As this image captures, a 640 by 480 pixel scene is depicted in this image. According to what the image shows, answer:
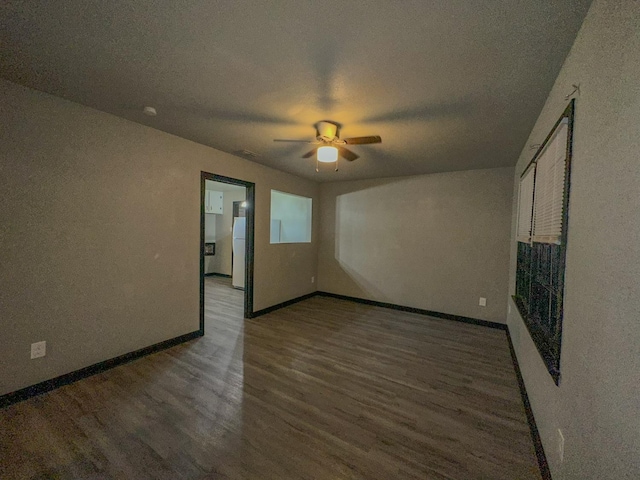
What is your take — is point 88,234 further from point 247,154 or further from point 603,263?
point 603,263

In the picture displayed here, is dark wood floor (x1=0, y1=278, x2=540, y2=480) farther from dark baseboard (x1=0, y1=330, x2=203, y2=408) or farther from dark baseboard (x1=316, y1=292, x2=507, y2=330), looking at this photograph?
dark baseboard (x1=316, y1=292, x2=507, y2=330)

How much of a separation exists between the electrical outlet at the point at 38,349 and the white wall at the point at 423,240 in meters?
4.03

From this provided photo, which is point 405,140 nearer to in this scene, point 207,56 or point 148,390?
point 207,56

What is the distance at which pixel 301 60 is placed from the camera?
4.95 feet

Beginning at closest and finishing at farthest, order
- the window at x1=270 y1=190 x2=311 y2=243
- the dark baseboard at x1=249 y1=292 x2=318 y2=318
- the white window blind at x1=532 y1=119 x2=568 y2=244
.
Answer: the white window blind at x1=532 y1=119 x2=568 y2=244 < the dark baseboard at x1=249 y1=292 x2=318 y2=318 < the window at x1=270 y1=190 x2=311 y2=243

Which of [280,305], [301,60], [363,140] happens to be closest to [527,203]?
[363,140]

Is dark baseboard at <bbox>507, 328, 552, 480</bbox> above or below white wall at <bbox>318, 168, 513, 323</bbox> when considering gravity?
below

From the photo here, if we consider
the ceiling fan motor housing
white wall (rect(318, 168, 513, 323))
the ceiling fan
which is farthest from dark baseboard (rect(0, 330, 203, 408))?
white wall (rect(318, 168, 513, 323))

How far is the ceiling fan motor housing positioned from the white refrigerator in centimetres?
348

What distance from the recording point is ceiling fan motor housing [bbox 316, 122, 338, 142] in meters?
2.32

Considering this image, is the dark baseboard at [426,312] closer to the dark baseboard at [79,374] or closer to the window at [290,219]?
the window at [290,219]

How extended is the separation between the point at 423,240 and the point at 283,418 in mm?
3390

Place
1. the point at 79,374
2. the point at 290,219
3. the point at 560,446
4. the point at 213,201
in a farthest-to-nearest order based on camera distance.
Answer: the point at 213,201
the point at 290,219
the point at 79,374
the point at 560,446

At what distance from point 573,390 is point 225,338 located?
10.2ft
